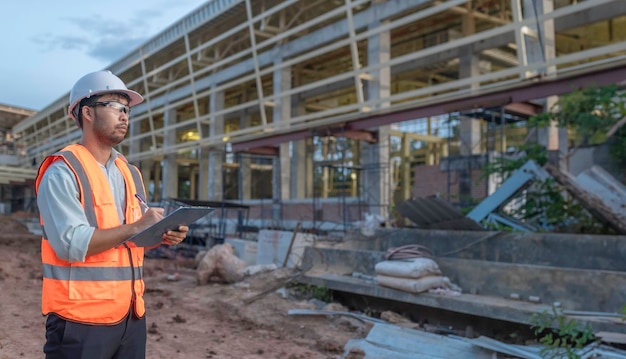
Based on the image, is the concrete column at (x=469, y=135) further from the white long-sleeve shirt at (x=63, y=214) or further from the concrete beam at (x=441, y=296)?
the white long-sleeve shirt at (x=63, y=214)

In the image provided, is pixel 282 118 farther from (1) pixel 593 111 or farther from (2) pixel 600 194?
(2) pixel 600 194

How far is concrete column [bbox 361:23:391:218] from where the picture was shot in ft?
52.1

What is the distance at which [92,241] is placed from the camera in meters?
1.98

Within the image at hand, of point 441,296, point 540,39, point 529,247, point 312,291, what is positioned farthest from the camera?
point 540,39

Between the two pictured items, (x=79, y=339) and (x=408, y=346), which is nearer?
(x=79, y=339)

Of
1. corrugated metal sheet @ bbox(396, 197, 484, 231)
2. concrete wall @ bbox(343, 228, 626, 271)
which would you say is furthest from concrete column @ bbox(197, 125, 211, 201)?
concrete wall @ bbox(343, 228, 626, 271)

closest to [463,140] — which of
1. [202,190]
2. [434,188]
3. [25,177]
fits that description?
[434,188]

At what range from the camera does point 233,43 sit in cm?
2256

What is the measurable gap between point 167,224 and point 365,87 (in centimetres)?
1947

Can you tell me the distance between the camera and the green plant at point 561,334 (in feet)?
15.6

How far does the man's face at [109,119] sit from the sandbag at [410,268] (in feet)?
19.0

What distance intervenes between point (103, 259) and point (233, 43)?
21.6 metres

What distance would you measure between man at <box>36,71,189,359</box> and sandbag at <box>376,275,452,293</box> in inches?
218

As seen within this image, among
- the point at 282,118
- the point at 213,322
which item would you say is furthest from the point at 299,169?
the point at 213,322
